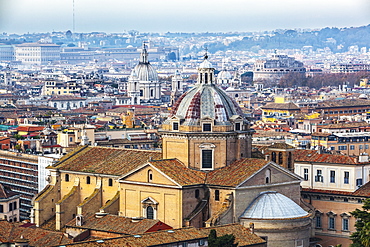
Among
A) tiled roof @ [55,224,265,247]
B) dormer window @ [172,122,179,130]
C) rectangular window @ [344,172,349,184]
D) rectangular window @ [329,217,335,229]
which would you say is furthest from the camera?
rectangular window @ [344,172,349,184]

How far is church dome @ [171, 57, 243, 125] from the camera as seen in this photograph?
40250 mm

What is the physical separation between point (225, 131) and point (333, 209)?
15.4 ft

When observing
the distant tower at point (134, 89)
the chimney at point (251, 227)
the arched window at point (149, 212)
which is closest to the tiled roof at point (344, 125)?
the arched window at point (149, 212)

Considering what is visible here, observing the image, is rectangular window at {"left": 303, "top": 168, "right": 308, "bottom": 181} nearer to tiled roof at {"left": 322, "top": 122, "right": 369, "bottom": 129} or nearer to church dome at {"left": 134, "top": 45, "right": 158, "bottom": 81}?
tiled roof at {"left": 322, "top": 122, "right": 369, "bottom": 129}

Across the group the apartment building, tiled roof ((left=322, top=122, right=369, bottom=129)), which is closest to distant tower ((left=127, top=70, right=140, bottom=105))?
tiled roof ((left=322, top=122, right=369, bottom=129))

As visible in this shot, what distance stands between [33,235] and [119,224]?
2.41m

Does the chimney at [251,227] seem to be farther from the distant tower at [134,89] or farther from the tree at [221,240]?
the distant tower at [134,89]

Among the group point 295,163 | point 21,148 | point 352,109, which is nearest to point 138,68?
point 352,109

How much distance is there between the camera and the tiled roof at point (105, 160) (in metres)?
41.8

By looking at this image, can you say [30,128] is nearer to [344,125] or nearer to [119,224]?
[344,125]

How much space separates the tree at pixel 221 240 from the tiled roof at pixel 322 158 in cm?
1034

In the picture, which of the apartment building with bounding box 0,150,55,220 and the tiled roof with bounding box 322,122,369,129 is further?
the tiled roof with bounding box 322,122,369,129

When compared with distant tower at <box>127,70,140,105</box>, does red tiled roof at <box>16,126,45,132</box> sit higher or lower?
higher

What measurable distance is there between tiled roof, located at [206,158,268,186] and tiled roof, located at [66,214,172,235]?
7.18 feet
